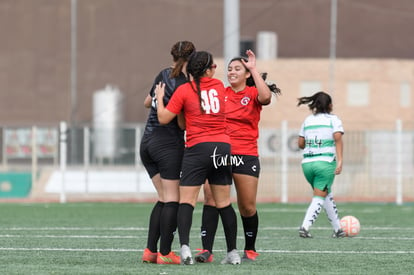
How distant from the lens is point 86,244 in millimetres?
11422

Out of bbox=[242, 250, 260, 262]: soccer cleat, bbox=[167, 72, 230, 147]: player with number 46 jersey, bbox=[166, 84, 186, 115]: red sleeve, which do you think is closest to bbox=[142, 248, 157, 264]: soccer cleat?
bbox=[242, 250, 260, 262]: soccer cleat

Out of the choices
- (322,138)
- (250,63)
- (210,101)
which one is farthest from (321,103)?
(210,101)

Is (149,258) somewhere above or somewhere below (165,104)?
below

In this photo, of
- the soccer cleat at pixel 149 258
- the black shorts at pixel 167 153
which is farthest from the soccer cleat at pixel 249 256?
the black shorts at pixel 167 153

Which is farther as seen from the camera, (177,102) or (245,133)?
(245,133)

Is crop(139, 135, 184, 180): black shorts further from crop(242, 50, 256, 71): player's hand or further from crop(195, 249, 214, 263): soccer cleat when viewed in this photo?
crop(242, 50, 256, 71): player's hand

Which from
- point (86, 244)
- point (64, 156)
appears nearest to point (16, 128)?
point (64, 156)

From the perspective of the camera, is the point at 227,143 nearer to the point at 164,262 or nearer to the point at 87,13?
the point at 164,262

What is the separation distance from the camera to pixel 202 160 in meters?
9.25

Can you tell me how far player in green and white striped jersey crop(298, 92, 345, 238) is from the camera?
12.8 metres

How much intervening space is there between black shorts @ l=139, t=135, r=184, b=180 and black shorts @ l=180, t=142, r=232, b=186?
0.14 meters

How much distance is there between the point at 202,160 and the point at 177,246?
8.28 ft

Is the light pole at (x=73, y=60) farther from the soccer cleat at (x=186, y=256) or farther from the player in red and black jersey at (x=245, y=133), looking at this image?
the soccer cleat at (x=186, y=256)

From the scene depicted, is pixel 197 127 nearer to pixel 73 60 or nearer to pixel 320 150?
pixel 320 150
